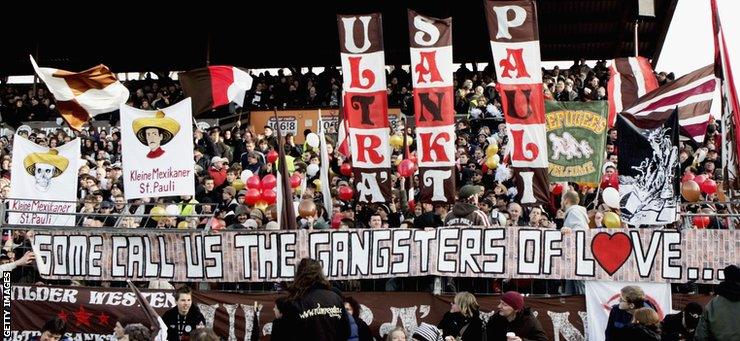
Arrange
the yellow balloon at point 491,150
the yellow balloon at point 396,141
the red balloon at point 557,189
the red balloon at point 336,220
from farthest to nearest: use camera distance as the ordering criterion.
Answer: the yellow balloon at point 396,141, the yellow balloon at point 491,150, the red balloon at point 557,189, the red balloon at point 336,220

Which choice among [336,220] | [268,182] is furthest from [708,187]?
[268,182]

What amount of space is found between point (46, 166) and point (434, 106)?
5297 millimetres

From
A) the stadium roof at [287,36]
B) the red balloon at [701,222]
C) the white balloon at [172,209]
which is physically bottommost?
the red balloon at [701,222]

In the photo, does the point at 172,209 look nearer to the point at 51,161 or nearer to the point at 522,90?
the point at 51,161

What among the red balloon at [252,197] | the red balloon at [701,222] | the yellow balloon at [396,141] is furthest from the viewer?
the yellow balloon at [396,141]

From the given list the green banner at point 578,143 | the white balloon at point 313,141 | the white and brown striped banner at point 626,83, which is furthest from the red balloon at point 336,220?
the white balloon at point 313,141

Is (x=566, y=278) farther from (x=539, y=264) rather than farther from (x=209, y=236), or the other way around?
(x=209, y=236)

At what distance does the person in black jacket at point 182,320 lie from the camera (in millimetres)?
12539

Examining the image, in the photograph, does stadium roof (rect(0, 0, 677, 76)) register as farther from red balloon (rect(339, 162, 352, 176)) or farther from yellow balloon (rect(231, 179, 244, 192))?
yellow balloon (rect(231, 179, 244, 192))

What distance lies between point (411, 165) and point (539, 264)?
5.48 metres

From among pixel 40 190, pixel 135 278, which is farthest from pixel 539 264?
pixel 40 190

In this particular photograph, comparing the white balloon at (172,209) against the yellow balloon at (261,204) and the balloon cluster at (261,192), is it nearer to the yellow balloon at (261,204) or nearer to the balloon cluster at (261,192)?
the balloon cluster at (261,192)

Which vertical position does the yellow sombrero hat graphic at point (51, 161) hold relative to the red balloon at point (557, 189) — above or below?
above

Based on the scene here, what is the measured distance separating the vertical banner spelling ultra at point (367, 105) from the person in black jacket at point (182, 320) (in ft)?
14.6
